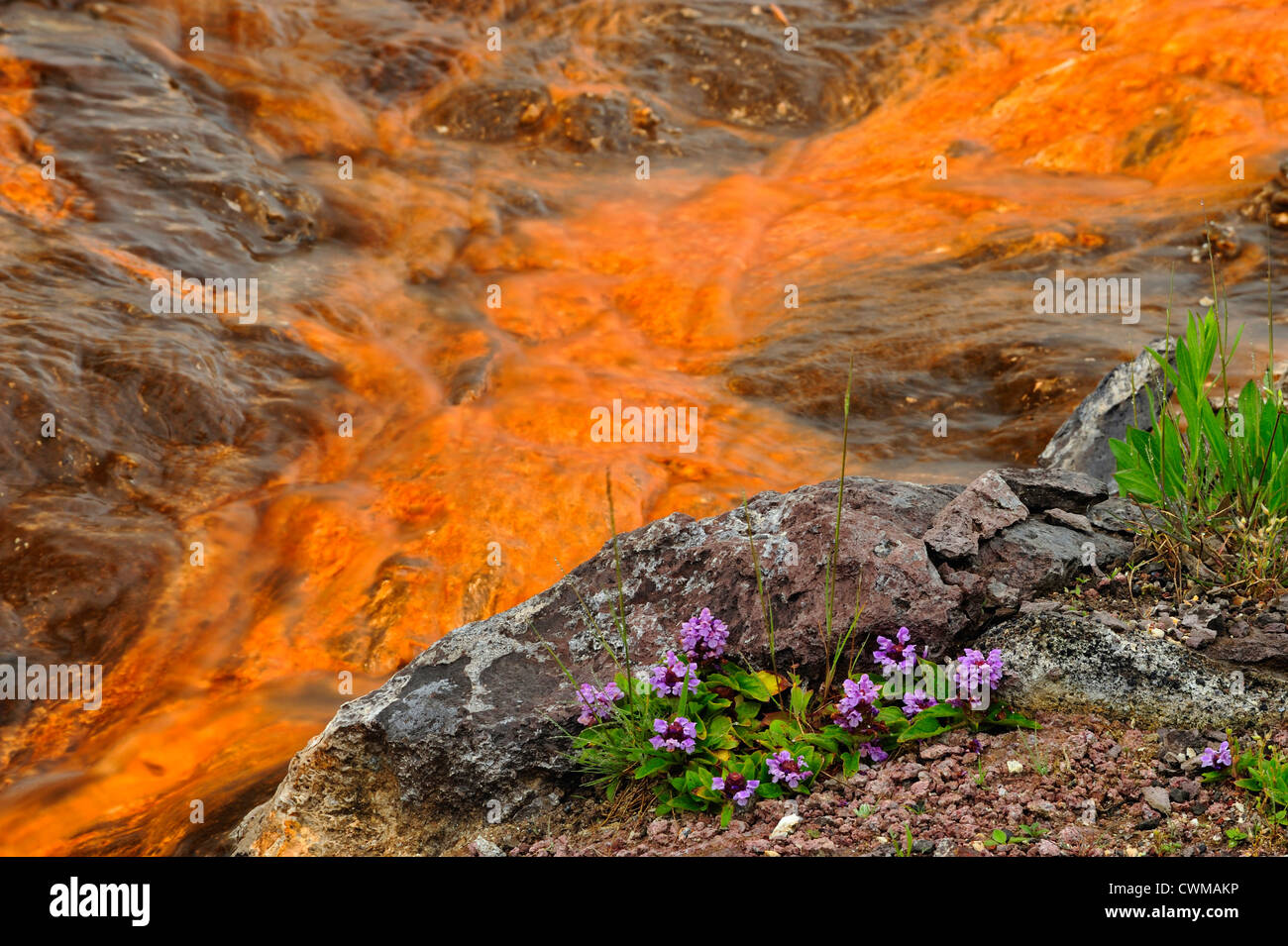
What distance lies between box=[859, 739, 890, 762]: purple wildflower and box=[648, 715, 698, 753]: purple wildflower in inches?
21.1

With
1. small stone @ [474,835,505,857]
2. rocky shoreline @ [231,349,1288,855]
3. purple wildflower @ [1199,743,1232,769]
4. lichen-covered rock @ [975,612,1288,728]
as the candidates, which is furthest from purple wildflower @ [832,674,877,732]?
small stone @ [474,835,505,857]

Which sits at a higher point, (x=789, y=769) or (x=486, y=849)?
(x=789, y=769)

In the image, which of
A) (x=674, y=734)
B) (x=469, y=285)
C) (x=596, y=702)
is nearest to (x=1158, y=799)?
(x=674, y=734)

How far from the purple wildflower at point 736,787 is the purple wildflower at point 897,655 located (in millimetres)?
574

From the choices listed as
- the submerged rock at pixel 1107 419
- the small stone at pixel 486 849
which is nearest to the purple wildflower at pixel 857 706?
the small stone at pixel 486 849

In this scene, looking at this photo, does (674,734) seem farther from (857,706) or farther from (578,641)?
(578,641)

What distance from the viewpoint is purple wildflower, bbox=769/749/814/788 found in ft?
10.8

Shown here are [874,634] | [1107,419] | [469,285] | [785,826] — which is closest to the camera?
[785,826]

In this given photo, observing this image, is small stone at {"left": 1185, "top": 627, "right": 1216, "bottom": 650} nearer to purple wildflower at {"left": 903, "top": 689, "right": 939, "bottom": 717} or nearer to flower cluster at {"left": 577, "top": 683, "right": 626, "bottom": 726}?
purple wildflower at {"left": 903, "top": 689, "right": 939, "bottom": 717}

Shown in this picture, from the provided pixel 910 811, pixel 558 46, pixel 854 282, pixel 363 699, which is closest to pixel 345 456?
pixel 363 699

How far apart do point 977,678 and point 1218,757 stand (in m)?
0.70

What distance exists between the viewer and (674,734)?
3.40m

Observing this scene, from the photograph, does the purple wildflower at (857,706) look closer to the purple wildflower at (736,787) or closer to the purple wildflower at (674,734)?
the purple wildflower at (736,787)

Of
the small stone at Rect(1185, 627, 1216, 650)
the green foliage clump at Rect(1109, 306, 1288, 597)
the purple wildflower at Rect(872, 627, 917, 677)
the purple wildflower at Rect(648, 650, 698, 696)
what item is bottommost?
the purple wildflower at Rect(648, 650, 698, 696)
